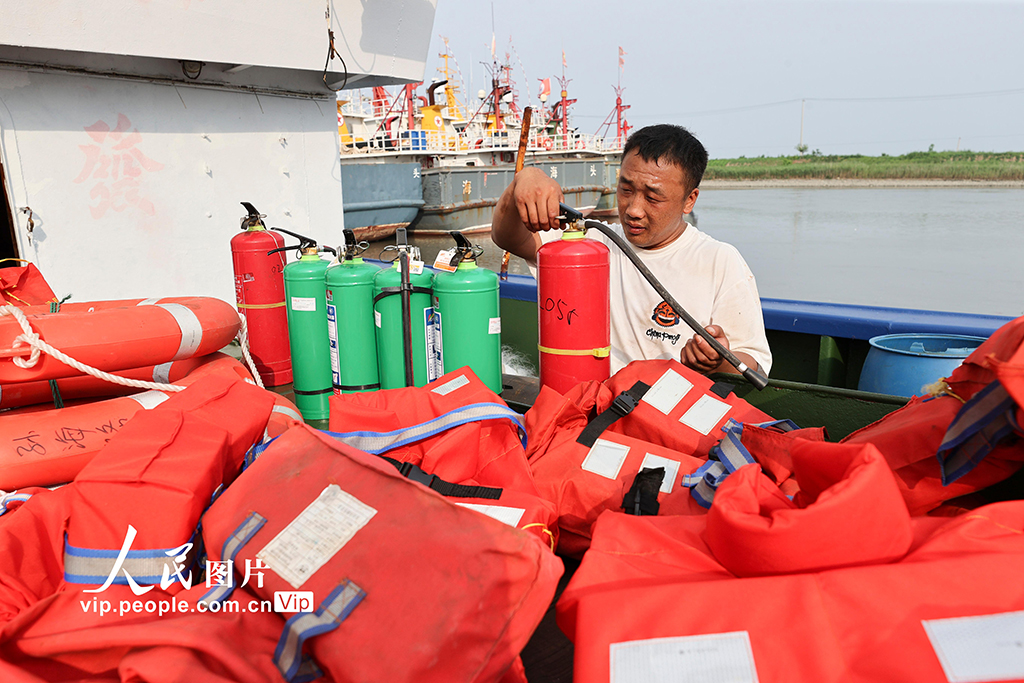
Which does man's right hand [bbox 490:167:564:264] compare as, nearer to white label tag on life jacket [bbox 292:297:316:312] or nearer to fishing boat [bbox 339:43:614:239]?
white label tag on life jacket [bbox 292:297:316:312]

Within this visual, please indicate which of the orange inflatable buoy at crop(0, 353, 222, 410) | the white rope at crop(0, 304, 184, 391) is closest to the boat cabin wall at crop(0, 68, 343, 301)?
the orange inflatable buoy at crop(0, 353, 222, 410)

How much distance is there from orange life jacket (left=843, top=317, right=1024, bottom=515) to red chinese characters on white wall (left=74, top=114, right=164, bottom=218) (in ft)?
17.6

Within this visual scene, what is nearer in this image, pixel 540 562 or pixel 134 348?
pixel 540 562

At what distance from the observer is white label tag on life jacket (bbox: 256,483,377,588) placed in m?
1.11

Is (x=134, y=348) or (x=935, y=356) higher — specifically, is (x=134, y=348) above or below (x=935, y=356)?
above

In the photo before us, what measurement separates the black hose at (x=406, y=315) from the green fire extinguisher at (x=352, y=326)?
15 centimetres

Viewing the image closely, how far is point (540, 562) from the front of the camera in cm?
109

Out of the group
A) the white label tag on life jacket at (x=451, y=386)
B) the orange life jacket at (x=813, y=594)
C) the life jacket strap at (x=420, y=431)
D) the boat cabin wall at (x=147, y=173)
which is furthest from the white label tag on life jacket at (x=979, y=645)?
the boat cabin wall at (x=147, y=173)

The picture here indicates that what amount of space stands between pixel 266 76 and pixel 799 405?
5344mm

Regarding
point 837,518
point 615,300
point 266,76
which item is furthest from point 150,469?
point 266,76

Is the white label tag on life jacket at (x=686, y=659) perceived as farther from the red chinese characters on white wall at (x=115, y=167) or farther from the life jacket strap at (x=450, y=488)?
the red chinese characters on white wall at (x=115, y=167)

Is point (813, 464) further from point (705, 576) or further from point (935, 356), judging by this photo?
point (935, 356)

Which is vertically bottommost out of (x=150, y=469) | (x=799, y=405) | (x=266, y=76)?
(x=799, y=405)

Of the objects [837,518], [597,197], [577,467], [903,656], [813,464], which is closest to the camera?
[903,656]
